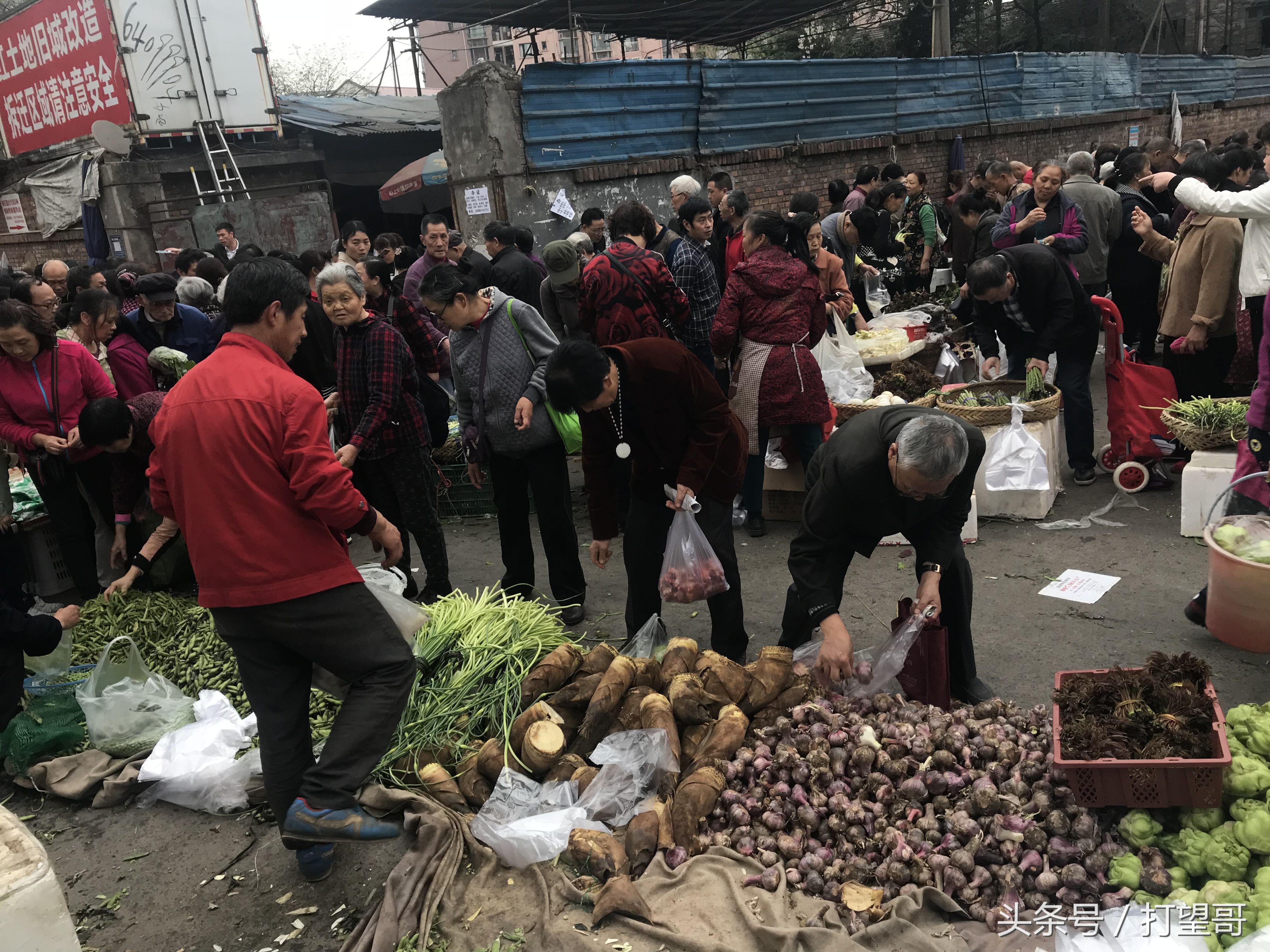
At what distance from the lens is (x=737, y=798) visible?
3195 mm

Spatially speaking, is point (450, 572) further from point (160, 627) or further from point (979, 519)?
point (979, 519)

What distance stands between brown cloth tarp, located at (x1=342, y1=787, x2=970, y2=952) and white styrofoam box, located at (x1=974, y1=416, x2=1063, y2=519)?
11.3 feet

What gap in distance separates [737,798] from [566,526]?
208cm

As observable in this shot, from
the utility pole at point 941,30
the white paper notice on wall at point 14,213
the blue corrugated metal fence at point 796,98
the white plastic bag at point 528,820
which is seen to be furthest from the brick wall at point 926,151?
the white paper notice on wall at point 14,213

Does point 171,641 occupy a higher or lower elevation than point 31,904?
lower

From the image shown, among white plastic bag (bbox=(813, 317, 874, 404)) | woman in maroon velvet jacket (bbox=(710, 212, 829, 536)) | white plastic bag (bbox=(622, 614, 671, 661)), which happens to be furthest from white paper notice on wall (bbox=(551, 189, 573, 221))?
white plastic bag (bbox=(622, 614, 671, 661))

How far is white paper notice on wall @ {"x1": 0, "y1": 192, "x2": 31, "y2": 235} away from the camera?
1644 cm

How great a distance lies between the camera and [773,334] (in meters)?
5.50

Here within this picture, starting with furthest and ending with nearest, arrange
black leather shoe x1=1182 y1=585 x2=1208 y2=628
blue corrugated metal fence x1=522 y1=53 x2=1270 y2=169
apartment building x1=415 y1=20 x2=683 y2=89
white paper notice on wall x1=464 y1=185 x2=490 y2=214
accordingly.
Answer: apartment building x1=415 y1=20 x2=683 y2=89 → blue corrugated metal fence x1=522 y1=53 x2=1270 y2=169 → white paper notice on wall x1=464 y1=185 x2=490 y2=214 → black leather shoe x1=1182 y1=585 x2=1208 y2=628

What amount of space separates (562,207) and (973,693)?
7.96 m

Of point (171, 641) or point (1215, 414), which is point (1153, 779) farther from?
point (171, 641)

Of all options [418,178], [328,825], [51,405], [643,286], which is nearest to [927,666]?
[328,825]

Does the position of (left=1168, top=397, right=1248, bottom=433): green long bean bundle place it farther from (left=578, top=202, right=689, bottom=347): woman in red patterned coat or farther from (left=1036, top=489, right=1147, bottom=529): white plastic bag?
(left=578, top=202, right=689, bottom=347): woman in red patterned coat

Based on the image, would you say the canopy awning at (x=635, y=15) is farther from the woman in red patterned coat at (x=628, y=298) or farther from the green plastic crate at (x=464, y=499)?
the woman in red patterned coat at (x=628, y=298)
